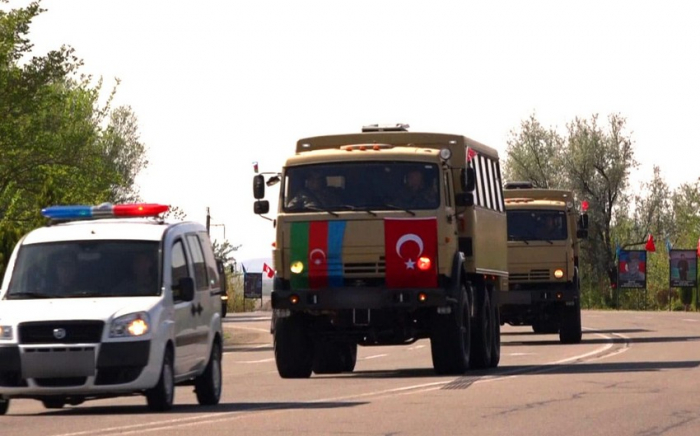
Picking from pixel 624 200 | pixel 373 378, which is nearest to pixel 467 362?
pixel 373 378

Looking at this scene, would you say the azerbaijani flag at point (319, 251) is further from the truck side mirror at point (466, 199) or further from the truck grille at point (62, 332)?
the truck grille at point (62, 332)

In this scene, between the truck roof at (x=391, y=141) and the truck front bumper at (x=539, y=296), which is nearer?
the truck roof at (x=391, y=141)

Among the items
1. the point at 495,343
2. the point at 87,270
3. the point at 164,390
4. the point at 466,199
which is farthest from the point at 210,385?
the point at 495,343

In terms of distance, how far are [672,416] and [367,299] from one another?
8510 mm

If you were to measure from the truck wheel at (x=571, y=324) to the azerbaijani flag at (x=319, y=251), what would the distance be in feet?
47.9

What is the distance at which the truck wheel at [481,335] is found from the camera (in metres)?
27.3

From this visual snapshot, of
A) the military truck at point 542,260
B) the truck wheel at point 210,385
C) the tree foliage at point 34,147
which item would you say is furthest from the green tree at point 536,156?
the truck wheel at point 210,385

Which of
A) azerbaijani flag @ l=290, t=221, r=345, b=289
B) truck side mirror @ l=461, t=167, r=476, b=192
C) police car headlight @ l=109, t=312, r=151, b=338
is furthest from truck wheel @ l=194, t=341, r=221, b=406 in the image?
truck side mirror @ l=461, t=167, r=476, b=192

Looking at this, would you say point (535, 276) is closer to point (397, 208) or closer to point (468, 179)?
point (468, 179)

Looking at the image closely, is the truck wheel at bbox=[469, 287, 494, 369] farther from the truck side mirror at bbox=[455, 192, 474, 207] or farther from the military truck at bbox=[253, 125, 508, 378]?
the truck side mirror at bbox=[455, 192, 474, 207]

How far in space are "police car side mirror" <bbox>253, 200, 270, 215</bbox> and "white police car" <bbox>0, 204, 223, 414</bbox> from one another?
4.95 metres

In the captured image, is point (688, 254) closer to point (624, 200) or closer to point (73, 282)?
point (624, 200)

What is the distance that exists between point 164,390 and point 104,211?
2726 millimetres

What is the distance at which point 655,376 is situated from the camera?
939 inches
